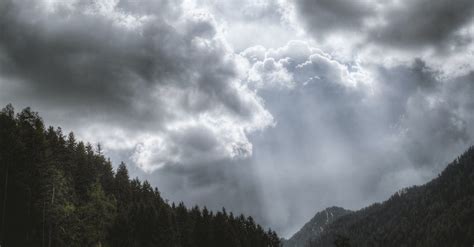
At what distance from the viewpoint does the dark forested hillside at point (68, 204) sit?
174 ft

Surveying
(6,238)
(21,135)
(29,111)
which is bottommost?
(6,238)

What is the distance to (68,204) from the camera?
2392 inches

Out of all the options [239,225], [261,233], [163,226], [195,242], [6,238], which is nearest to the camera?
[6,238]

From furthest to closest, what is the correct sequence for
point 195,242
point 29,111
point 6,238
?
1. point 195,242
2. point 29,111
3. point 6,238

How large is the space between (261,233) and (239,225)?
52.8 ft

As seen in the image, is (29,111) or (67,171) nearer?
(29,111)

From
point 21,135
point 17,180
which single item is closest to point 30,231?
point 17,180

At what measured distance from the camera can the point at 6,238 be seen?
2053 inches

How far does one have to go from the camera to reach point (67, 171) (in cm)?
7781

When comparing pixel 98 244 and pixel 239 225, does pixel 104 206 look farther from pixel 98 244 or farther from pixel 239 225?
pixel 239 225

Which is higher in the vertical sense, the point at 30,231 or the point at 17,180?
the point at 17,180

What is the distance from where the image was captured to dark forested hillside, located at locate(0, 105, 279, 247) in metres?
53.1

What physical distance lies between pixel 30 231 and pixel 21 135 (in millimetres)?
12770

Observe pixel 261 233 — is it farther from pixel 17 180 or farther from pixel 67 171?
pixel 17 180
